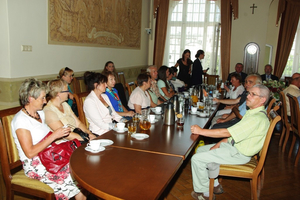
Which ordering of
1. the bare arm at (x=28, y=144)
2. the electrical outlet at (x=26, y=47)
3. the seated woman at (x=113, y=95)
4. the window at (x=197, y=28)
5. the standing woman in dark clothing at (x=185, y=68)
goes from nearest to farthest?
the bare arm at (x=28, y=144), the seated woman at (x=113, y=95), the electrical outlet at (x=26, y=47), the standing woman in dark clothing at (x=185, y=68), the window at (x=197, y=28)

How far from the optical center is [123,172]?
1.59 meters

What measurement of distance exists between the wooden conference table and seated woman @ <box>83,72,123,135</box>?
0.63 m

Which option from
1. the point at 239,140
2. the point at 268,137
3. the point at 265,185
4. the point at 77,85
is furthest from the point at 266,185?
the point at 77,85

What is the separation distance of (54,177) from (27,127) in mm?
431

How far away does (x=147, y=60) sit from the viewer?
30.0 ft

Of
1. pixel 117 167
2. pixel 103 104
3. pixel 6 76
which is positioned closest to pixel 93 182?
pixel 117 167

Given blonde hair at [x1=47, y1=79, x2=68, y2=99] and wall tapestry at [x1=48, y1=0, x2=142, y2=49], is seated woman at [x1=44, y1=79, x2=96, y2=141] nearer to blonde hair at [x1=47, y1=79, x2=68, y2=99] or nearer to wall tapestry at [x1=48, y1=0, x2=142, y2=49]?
blonde hair at [x1=47, y1=79, x2=68, y2=99]

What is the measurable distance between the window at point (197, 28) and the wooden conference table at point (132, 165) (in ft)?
21.6

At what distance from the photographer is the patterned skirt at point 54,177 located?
78.2 inches

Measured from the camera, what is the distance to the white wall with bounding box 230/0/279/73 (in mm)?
8031

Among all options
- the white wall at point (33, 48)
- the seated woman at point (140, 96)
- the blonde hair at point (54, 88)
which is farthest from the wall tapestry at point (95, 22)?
the blonde hair at point (54, 88)

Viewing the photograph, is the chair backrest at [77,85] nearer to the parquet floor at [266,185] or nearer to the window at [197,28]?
the parquet floor at [266,185]

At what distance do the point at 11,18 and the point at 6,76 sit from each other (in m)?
0.83

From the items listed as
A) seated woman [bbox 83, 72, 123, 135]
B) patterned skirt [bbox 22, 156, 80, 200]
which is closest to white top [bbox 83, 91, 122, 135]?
seated woman [bbox 83, 72, 123, 135]
